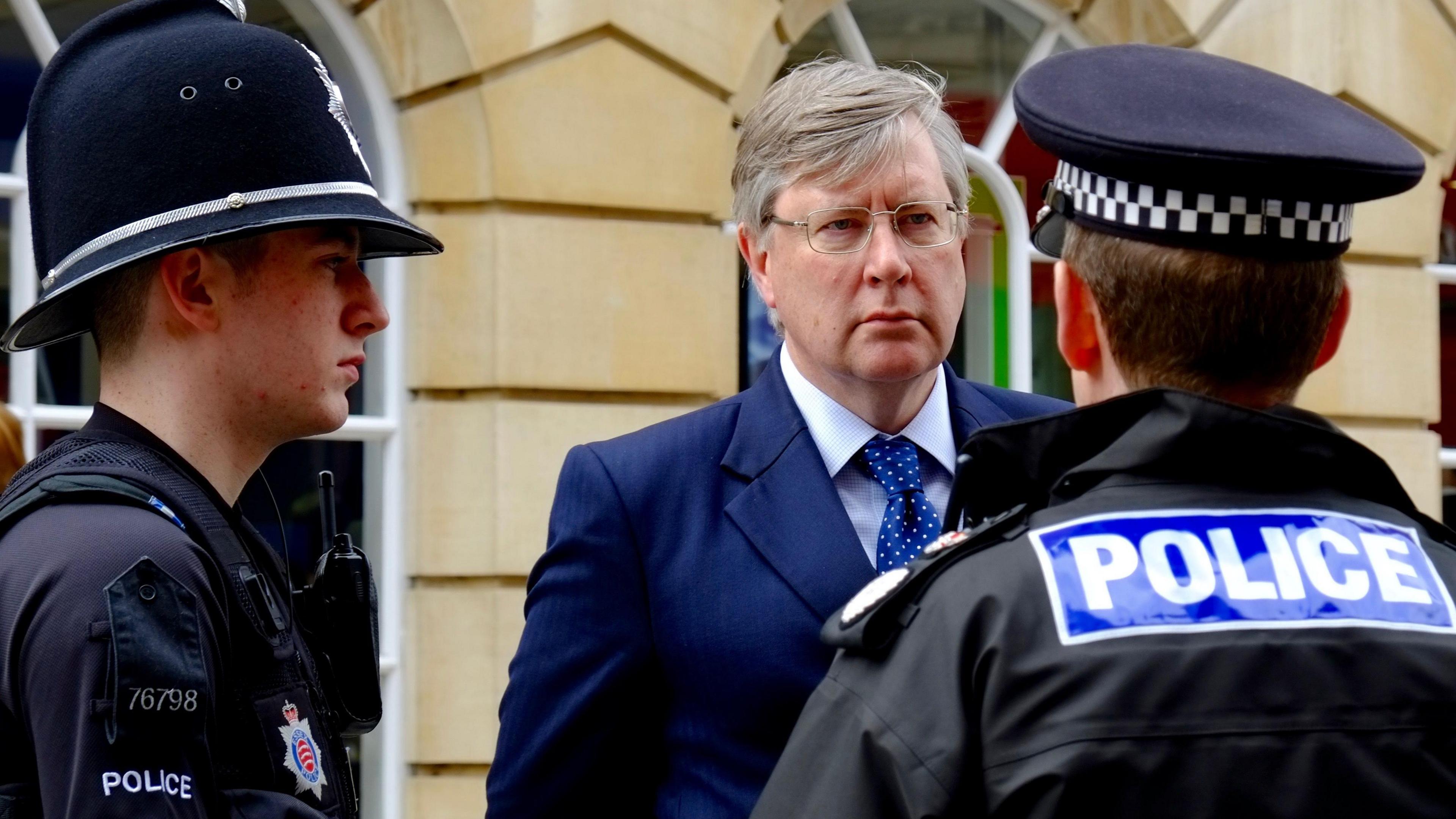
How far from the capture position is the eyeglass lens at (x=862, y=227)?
260cm

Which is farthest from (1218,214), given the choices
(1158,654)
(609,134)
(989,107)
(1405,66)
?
(1405,66)

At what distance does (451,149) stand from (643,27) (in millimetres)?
713

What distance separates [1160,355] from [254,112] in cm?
112

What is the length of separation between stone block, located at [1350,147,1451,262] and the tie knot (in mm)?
3778

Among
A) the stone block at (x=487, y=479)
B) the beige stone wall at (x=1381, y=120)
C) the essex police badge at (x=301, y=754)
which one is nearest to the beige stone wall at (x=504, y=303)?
the stone block at (x=487, y=479)

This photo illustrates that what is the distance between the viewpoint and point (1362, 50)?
577cm

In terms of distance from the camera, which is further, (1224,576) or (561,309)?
(561,309)

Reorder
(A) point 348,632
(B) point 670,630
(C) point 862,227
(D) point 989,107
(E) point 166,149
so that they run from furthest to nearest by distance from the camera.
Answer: (D) point 989,107 < (C) point 862,227 < (B) point 670,630 < (A) point 348,632 < (E) point 166,149

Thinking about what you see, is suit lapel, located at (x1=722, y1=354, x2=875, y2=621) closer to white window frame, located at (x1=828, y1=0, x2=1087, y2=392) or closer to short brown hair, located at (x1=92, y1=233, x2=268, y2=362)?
short brown hair, located at (x1=92, y1=233, x2=268, y2=362)

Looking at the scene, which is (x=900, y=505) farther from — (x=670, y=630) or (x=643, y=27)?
(x=643, y=27)

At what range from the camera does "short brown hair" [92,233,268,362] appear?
6.40 feet

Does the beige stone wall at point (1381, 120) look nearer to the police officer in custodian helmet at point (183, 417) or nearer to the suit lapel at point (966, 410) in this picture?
the suit lapel at point (966, 410)

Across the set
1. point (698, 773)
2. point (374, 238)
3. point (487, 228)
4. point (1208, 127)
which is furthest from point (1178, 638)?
point (487, 228)

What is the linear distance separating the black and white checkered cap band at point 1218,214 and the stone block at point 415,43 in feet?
11.7
